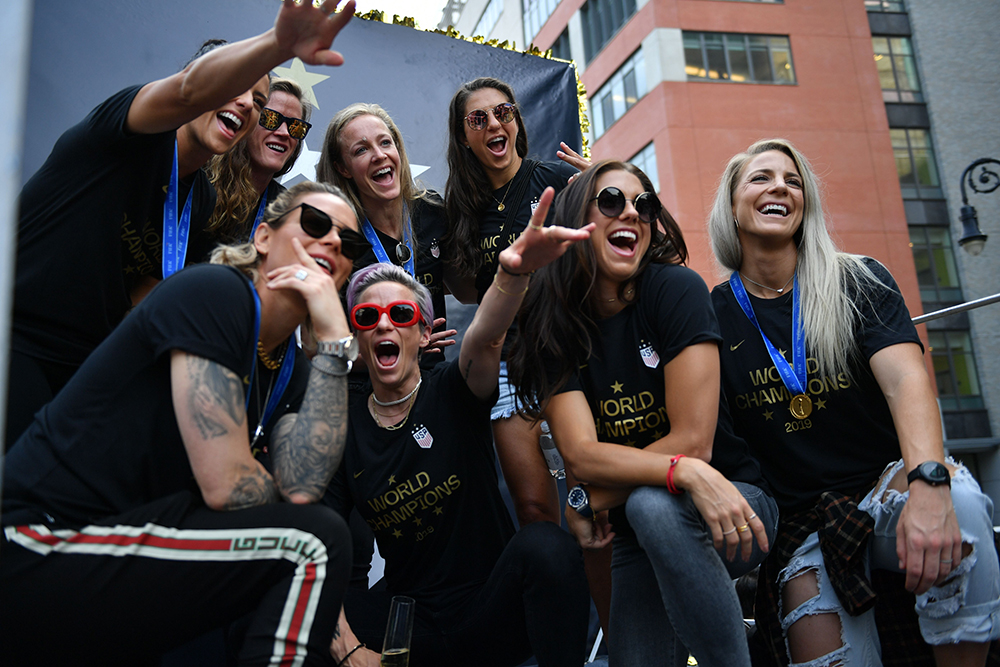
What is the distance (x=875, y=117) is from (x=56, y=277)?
2369 centimetres

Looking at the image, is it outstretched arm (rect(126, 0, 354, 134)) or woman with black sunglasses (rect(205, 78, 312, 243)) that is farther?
woman with black sunglasses (rect(205, 78, 312, 243))

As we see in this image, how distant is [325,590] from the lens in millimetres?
1876

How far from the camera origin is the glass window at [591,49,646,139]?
2156cm

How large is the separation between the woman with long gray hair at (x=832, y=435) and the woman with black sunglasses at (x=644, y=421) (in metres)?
0.25

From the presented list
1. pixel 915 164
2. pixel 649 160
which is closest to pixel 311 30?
pixel 649 160

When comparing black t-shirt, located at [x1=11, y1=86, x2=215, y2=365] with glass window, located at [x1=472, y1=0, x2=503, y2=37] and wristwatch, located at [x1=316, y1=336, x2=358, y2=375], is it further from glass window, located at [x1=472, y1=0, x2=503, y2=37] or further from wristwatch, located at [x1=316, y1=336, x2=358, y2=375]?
glass window, located at [x1=472, y1=0, x2=503, y2=37]

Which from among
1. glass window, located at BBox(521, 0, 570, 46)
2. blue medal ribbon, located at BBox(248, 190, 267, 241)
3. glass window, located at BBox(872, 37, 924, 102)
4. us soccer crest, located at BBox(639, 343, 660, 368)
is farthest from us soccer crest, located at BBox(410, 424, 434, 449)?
glass window, located at BBox(521, 0, 570, 46)

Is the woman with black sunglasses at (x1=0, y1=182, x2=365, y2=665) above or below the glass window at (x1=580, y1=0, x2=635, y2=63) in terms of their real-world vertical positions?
below

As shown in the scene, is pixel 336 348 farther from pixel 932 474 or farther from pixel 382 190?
pixel 932 474

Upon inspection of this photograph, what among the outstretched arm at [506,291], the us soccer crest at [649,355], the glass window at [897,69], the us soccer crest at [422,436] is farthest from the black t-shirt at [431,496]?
the glass window at [897,69]

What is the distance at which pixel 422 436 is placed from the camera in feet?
9.88

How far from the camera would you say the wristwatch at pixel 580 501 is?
2850 mm

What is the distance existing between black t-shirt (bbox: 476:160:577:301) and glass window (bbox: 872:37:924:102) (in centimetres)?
2285

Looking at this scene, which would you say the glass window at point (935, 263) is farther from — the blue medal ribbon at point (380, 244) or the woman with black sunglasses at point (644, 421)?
the woman with black sunglasses at point (644, 421)
